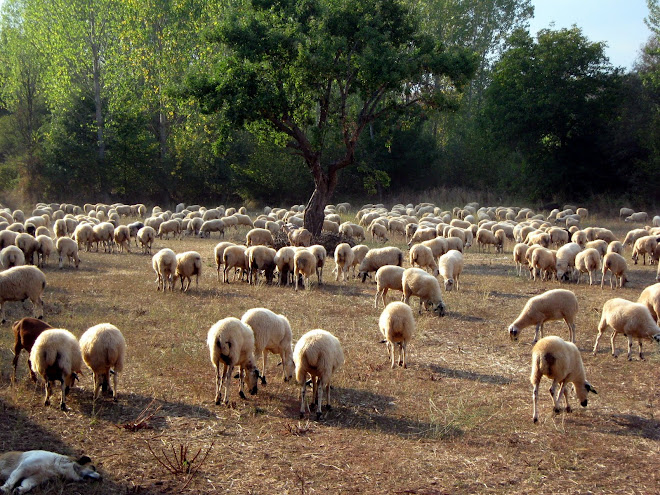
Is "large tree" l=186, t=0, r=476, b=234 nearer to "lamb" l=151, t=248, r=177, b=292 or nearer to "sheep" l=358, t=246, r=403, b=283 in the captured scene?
"sheep" l=358, t=246, r=403, b=283

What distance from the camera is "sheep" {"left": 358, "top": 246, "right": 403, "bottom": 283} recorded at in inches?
604

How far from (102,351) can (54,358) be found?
1.68ft

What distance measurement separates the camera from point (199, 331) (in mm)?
10789

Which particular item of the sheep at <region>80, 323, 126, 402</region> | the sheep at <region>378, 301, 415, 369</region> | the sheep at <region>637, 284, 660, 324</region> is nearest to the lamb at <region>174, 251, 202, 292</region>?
the sheep at <region>378, 301, 415, 369</region>

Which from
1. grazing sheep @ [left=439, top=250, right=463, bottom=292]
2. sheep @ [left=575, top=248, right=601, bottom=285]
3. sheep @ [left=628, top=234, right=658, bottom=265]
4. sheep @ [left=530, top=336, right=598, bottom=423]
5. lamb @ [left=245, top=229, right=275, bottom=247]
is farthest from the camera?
lamb @ [left=245, top=229, right=275, bottom=247]

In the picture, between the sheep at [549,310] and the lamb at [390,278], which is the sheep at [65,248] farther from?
the sheep at [549,310]

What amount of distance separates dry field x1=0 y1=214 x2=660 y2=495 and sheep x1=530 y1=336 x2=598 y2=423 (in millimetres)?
225

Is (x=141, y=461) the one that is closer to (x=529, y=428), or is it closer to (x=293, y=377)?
(x=293, y=377)

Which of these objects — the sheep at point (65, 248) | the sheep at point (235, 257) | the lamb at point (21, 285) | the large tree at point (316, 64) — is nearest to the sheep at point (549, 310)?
the sheep at point (235, 257)

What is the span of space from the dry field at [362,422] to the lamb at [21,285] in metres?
0.60

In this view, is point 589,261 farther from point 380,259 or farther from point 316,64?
point 316,64

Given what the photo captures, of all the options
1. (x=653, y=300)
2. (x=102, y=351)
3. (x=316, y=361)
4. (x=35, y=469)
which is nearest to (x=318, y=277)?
(x=653, y=300)

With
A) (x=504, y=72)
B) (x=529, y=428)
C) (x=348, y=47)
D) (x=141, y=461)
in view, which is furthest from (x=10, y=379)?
(x=504, y=72)

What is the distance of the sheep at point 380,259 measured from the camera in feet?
50.3
